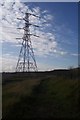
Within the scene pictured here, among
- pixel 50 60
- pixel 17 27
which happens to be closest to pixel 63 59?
pixel 50 60

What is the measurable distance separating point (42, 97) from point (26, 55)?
2.41 ft

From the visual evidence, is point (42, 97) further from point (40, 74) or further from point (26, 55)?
point (26, 55)

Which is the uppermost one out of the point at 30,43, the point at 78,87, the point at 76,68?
the point at 30,43

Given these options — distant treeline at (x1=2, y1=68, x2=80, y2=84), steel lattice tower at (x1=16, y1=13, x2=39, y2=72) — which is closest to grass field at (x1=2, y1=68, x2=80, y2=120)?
distant treeline at (x1=2, y1=68, x2=80, y2=84)

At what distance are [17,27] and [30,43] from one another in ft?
1.13

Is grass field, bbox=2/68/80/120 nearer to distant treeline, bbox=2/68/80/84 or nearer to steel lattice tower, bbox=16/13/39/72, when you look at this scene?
distant treeline, bbox=2/68/80/84

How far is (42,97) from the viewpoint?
16.9ft

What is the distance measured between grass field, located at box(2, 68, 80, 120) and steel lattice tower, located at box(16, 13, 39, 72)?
16cm

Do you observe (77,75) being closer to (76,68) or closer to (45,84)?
(76,68)

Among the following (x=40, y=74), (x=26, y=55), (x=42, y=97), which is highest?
(x=26, y=55)

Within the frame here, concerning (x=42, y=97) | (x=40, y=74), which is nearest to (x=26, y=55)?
(x=40, y=74)

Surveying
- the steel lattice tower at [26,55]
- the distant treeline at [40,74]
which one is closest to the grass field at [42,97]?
the distant treeline at [40,74]

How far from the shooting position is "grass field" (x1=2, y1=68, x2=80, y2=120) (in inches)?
198

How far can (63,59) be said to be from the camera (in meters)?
5.14
